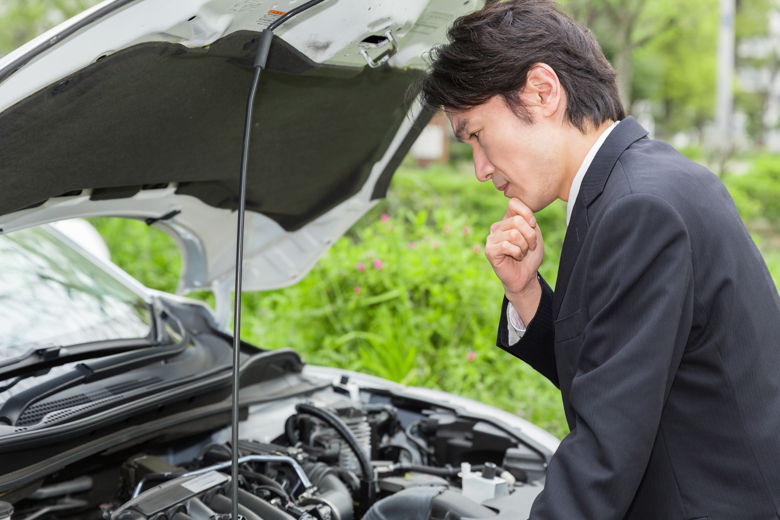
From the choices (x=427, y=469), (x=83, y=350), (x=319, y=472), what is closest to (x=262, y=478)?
(x=319, y=472)

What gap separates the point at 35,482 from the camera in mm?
1772

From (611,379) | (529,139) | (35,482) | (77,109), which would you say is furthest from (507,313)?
(35,482)

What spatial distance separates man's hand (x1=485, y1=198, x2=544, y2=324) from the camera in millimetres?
1689

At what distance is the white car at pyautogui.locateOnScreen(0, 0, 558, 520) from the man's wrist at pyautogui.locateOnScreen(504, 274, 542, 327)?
55 cm

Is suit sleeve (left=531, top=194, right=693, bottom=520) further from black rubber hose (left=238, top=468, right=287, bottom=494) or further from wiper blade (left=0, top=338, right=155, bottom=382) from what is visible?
wiper blade (left=0, top=338, right=155, bottom=382)

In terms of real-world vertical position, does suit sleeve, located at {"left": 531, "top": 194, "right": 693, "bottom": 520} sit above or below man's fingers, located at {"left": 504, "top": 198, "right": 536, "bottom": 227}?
below

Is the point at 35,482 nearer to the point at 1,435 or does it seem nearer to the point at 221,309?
the point at 1,435

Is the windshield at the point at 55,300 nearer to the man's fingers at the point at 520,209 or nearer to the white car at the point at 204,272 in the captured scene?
the white car at the point at 204,272

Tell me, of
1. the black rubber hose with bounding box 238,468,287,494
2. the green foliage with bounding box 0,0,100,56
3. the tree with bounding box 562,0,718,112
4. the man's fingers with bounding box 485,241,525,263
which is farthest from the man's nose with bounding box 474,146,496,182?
the green foliage with bounding box 0,0,100,56

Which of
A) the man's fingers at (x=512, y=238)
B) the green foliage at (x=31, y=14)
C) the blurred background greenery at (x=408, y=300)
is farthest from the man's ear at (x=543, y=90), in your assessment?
the green foliage at (x=31, y=14)

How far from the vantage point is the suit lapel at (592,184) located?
1.35 metres

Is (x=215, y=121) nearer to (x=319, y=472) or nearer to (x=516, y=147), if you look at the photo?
(x=516, y=147)

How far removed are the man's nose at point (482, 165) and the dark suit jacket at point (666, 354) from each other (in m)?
0.25

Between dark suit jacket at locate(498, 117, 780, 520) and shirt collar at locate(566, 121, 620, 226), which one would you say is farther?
shirt collar at locate(566, 121, 620, 226)
